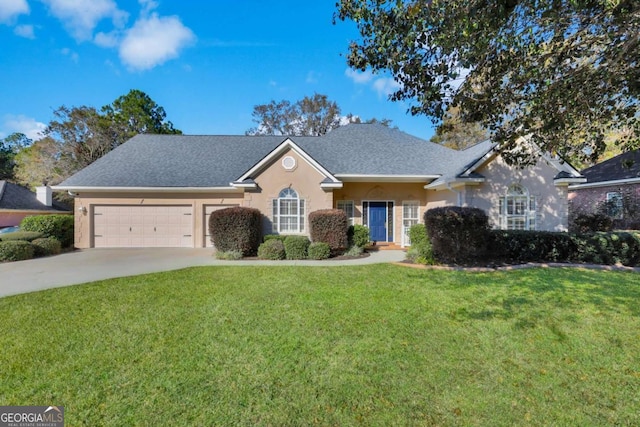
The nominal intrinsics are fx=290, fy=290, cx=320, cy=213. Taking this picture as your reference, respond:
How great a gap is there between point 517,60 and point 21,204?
27.7 metres

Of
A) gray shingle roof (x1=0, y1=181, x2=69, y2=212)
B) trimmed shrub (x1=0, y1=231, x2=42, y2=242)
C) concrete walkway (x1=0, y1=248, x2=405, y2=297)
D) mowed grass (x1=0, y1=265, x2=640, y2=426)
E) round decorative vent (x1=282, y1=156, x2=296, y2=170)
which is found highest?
round decorative vent (x1=282, y1=156, x2=296, y2=170)

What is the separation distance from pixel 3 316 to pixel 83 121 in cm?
2740

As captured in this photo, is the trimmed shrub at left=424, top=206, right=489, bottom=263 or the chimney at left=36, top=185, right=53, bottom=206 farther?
the chimney at left=36, top=185, right=53, bottom=206

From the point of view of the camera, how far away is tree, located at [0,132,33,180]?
3697 centimetres

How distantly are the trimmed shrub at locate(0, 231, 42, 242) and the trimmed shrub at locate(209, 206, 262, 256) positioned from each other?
8328 millimetres

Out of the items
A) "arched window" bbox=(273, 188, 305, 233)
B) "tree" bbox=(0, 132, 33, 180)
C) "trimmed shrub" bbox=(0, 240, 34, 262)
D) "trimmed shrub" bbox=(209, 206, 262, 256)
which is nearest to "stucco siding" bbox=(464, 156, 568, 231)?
"arched window" bbox=(273, 188, 305, 233)

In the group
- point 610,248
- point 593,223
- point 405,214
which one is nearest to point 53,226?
point 405,214

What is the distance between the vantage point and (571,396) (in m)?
3.29

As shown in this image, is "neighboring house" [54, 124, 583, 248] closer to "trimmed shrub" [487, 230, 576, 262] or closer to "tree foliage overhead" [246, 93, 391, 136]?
"trimmed shrub" [487, 230, 576, 262]

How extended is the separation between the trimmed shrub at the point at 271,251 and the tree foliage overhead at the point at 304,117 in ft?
83.6

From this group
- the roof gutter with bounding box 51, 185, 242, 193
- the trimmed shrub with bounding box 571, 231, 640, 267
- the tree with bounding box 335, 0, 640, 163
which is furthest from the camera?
the roof gutter with bounding box 51, 185, 242, 193

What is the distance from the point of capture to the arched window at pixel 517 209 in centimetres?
1277

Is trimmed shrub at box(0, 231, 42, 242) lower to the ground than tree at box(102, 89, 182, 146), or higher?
lower

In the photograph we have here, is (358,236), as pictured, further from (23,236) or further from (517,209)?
(23,236)
